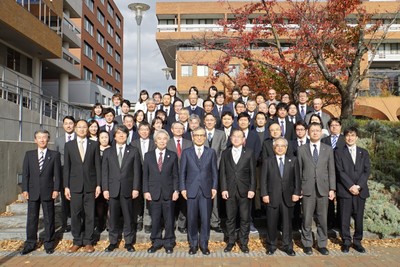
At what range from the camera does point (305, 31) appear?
10055 millimetres

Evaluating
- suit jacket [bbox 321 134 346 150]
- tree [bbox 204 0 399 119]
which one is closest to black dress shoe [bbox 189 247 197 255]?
suit jacket [bbox 321 134 346 150]

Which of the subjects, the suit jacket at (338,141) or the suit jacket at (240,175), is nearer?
the suit jacket at (240,175)

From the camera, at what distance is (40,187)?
6039 mm

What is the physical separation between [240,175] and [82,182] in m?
2.65

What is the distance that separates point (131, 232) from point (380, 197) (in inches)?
197

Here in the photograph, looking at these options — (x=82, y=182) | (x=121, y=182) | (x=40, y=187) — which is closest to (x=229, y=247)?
(x=121, y=182)

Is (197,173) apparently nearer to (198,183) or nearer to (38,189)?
(198,183)

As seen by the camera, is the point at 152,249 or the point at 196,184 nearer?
the point at 196,184

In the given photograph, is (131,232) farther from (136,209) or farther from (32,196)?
(32,196)

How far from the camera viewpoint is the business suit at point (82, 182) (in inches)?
238

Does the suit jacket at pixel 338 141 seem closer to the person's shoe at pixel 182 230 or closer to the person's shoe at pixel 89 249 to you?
the person's shoe at pixel 182 230

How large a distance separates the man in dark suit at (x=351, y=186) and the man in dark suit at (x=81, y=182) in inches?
163

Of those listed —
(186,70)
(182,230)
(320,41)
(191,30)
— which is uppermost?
(191,30)

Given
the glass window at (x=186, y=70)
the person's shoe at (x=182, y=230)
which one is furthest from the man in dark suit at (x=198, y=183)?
the glass window at (x=186, y=70)
